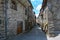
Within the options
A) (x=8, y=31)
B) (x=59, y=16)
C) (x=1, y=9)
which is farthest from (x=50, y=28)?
(x=1, y=9)

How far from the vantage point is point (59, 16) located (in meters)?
11.8

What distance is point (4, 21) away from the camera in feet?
34.4

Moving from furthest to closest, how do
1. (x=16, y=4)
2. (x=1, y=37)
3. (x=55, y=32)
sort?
(x=16, y=4), (x=55, y=32), (x=1, y=37)

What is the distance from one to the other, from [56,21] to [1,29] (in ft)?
15.4

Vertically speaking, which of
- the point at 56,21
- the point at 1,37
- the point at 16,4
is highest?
the point at 16,4

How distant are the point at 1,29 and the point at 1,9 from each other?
4.99 feet

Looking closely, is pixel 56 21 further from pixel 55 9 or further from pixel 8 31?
pixel 8 31

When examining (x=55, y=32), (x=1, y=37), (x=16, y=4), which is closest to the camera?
(x=1, y=37)

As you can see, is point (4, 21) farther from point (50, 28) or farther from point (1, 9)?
point (50, 28)

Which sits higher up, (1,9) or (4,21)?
(1,9)

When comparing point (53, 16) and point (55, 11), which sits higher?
point (55, 11)

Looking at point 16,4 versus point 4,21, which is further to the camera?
point 16,4

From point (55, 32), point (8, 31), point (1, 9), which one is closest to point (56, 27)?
point (55, 32)

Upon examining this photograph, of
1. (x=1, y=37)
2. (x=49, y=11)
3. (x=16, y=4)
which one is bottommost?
(x=1, y=37)
